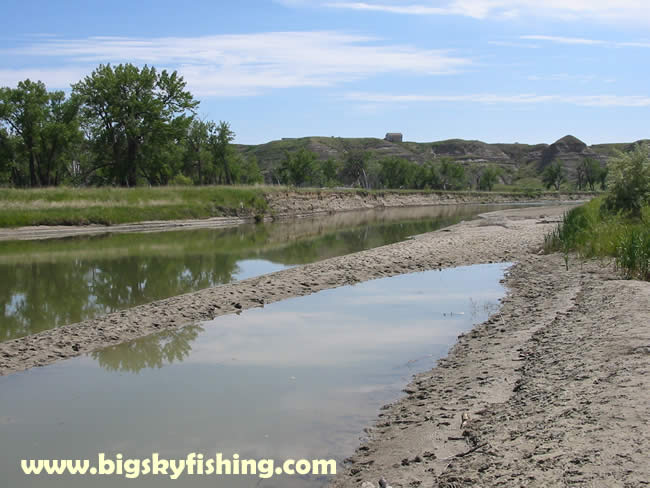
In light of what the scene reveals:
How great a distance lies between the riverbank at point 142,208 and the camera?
3972 centimetres

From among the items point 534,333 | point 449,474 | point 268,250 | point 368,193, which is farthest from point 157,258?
point 368,193

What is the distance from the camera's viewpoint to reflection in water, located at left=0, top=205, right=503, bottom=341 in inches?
620

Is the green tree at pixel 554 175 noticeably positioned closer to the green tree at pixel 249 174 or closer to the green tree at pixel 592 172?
the green tree at pixel 592 172

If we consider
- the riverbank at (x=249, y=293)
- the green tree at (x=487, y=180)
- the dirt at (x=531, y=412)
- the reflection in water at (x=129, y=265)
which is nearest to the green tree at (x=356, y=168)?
the green tree at (x=487, y=180)

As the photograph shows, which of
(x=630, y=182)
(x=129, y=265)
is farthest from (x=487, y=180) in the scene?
(x=129, y=265)

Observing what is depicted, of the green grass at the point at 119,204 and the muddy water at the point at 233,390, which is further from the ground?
the green grass at the point at 119,204

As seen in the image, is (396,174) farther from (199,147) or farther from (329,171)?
(199,147)

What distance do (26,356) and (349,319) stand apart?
639cm

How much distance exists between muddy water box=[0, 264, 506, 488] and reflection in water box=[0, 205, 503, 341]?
4.03m

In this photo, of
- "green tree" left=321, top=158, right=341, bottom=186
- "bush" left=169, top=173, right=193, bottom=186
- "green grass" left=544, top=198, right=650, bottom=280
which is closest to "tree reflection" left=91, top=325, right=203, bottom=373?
"green grass" left=544, top=198, right=650, bottom=280

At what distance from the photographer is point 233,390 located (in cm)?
885

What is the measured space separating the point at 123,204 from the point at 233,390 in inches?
1617

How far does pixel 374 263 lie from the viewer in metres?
20.9

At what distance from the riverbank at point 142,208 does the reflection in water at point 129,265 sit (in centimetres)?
455
